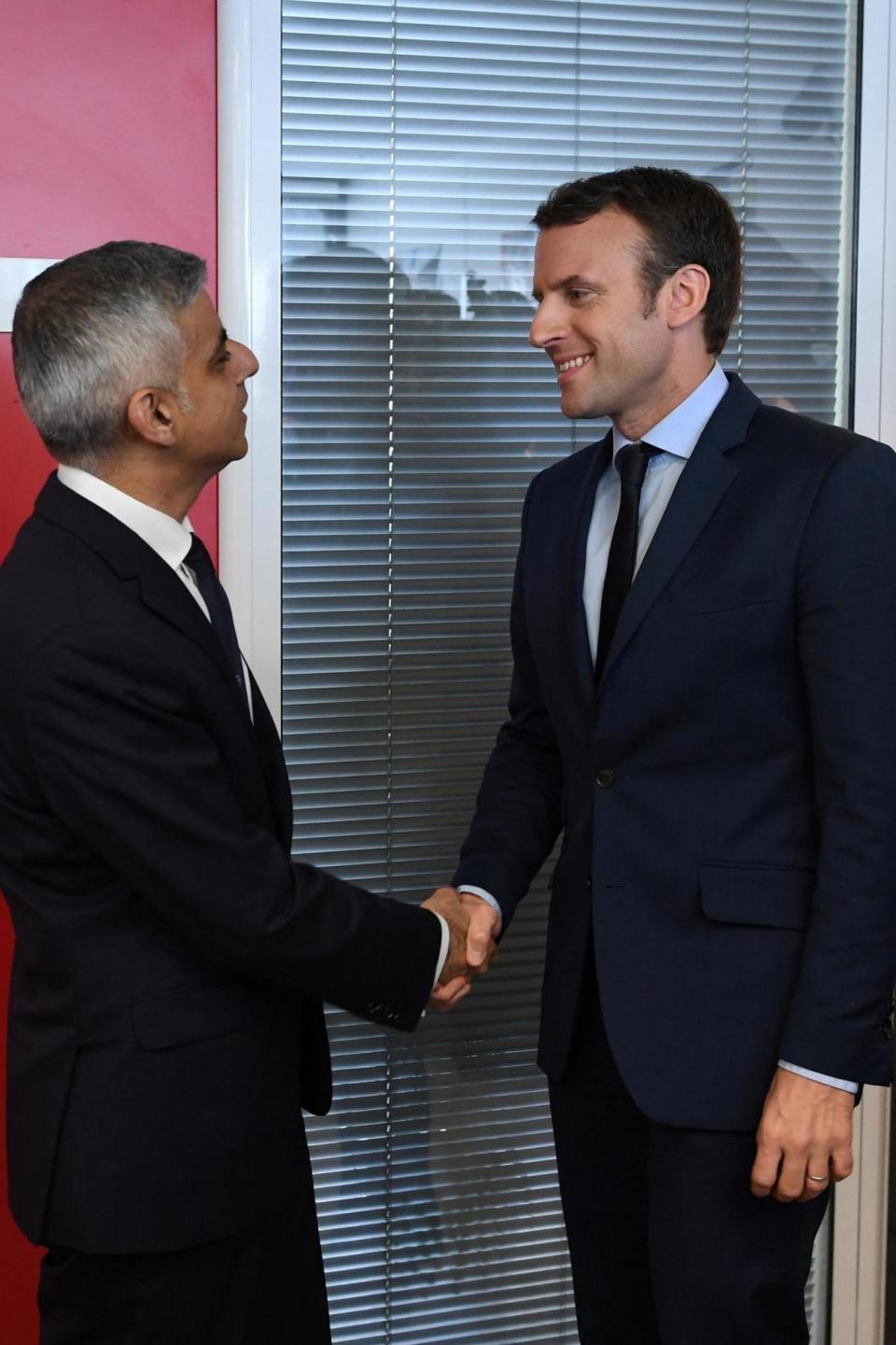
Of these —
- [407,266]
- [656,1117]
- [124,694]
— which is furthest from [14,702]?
[407,266]

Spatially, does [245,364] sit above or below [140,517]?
above

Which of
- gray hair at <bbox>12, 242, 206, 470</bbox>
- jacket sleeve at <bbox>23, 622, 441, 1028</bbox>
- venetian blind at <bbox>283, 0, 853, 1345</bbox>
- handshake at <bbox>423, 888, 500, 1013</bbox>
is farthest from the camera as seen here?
venetian blind at <bbox>283, 0, 853, 1345</bbox>

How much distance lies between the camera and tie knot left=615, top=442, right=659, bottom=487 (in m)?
1.72

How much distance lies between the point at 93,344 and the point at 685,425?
2.35 feet

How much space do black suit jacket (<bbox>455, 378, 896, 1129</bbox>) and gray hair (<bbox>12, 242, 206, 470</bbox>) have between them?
624mm

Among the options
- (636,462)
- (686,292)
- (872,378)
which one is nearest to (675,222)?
(686,292)

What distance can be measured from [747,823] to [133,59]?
1546 millimetres

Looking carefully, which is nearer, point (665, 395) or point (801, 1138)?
point (801, 1138)

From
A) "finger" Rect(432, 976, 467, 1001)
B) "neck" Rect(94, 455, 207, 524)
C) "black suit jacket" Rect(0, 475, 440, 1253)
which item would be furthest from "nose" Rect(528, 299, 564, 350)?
"finger" Rect(432, 976, 467, 1001)

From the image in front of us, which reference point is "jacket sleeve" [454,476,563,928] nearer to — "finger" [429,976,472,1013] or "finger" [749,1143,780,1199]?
"finger" [429,976,472,1013]

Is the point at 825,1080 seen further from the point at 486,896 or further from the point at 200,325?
the point at 200,325

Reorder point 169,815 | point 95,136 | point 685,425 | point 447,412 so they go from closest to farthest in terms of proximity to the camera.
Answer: point 169,815, point 685,425, point 95,136, point 447,412

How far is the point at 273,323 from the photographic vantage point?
7.50ft

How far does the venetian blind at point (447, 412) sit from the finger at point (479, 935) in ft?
1.70
